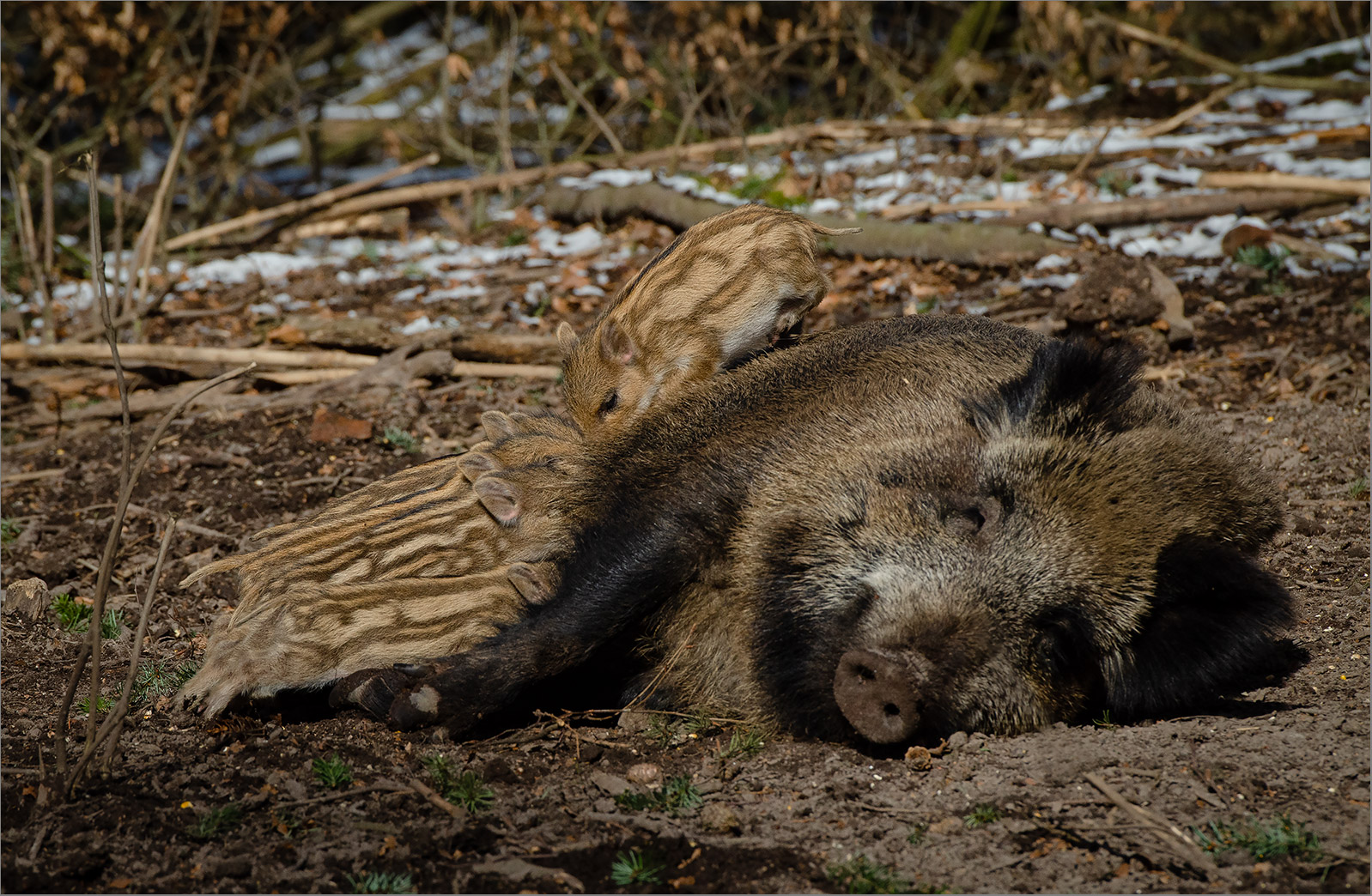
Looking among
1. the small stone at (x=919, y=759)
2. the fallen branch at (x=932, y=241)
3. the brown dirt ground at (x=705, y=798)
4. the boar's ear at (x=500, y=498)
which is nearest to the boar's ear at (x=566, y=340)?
the boar's ear at (x=500, y=498)

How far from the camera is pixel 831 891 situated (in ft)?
7.42

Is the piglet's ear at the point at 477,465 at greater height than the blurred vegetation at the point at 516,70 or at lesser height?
greater

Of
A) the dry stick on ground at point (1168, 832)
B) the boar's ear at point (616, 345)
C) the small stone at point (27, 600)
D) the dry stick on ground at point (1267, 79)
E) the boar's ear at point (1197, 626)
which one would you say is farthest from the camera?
the dry stick on ground at point (1267, 79)

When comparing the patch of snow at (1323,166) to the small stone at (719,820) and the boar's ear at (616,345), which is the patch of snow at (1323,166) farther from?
the small stone at (719,820)

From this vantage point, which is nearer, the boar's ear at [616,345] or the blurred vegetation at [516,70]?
the boar's ear at [616,345]

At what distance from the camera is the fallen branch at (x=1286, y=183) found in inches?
281

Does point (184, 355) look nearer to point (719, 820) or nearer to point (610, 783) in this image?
point (610, 783)

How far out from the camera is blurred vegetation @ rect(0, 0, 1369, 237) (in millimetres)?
9422

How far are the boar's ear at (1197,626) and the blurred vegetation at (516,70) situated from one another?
6.86 m

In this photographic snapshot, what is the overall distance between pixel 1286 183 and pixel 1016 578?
5.78m

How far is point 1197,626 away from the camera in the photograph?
2867 millimetres

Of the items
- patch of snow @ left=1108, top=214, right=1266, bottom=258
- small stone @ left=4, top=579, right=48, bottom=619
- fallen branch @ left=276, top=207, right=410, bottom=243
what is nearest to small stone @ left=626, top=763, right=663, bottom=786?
small stone @ left=4, top=579, right=48, bottom=619

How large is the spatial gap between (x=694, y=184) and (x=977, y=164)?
2293 mm

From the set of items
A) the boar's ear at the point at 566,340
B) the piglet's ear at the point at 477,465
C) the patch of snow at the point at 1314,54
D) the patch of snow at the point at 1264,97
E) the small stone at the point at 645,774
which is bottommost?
the patch of snow at the point at 1264,97
